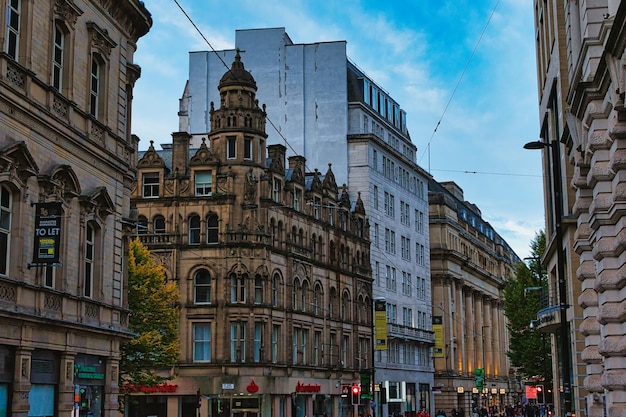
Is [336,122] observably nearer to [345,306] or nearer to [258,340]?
[345,306]

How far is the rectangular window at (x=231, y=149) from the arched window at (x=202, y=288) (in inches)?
306

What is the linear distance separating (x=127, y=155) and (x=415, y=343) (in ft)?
210

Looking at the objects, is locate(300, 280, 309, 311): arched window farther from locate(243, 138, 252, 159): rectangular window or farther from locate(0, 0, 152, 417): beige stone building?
locate(0, 0, 152, 417): beige stone building

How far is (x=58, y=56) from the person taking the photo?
100 feet

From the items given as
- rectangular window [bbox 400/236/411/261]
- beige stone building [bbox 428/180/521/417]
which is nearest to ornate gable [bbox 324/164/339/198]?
rectangular window [bbox 400/236/411/261]

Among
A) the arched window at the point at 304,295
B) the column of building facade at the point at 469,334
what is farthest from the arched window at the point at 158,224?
the column of building facade at the point at 469,334

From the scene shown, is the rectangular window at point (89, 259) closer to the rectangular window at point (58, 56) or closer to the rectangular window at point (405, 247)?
the rectangular window at point (58, 56)

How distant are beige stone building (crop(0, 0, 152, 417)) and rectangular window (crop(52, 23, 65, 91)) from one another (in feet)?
0.12

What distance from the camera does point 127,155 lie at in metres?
36.0

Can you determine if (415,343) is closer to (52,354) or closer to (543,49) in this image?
(543,49)

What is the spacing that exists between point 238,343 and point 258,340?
1541 millimetres

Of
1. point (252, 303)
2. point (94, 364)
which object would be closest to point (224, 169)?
point (252, 303)

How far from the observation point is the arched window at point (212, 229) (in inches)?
2591

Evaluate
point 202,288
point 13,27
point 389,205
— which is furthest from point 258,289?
point 13,27
